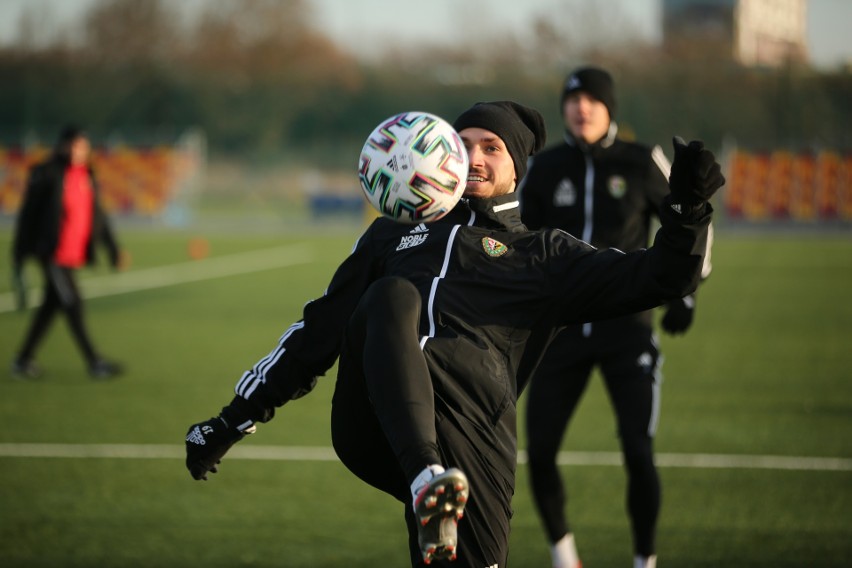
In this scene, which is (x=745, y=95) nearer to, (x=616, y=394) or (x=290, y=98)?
(x=290, y=98)

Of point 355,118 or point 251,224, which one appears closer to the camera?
point 251,224

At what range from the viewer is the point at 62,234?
1150cm

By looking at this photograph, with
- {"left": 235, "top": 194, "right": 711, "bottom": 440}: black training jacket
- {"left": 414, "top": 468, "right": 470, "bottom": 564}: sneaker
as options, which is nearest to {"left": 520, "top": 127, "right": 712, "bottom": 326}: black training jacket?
{"left": 235, "top": 194, "right": 711, "bottom": 440}: black training jacket

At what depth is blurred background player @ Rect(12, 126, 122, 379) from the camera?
11.4 metres

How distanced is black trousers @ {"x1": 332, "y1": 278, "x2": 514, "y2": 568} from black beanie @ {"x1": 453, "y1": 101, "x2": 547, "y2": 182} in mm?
723

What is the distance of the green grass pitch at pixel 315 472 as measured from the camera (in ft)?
20.4

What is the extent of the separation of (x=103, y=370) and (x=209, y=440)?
783 centimetres

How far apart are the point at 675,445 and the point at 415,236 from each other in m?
5.45

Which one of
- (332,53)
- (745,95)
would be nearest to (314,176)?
(745,95)

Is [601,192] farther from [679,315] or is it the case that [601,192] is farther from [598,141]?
[679,315]

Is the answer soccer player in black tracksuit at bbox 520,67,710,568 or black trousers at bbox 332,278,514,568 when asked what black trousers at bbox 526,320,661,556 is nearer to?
soccer player in black tracksuit at bbox 520,67,710,568

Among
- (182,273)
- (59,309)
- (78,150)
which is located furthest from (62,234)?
(182,273)

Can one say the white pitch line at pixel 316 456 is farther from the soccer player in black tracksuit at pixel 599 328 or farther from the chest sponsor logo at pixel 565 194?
the chest sponsor logo at pixel 565 194

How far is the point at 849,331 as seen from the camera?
1489 cm
